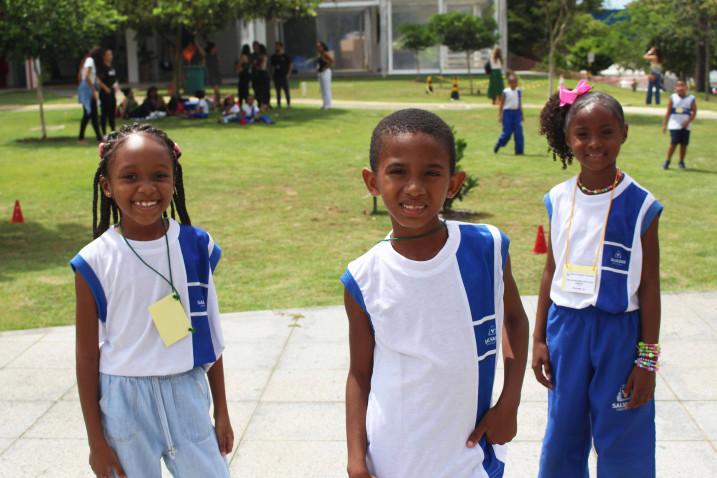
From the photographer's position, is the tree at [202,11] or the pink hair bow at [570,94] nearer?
the pink hair bow at [570,94]

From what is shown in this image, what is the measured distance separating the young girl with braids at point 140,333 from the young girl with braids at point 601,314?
Answer: 1.33m

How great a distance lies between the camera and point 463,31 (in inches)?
1361

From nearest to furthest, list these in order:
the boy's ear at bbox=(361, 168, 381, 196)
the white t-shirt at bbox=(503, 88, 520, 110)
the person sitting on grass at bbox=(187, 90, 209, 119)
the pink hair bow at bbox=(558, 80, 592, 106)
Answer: the boy's ear at bbox=(361, 168, 381, 196) < the pink hair bow at bbox=(558, 80, 592, 106) < the white t-shirt at bbox=(503, 88, 520, 110) < the person sitting on grass at bbox=(187, 90, 209, 119)

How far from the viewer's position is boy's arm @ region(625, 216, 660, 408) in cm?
328

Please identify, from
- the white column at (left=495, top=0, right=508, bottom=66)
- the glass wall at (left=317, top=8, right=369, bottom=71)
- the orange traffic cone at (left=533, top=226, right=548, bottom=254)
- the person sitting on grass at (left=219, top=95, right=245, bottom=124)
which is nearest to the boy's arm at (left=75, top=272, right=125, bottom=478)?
the orange traffic cone at (left=533, top=226, right=548, bottom=254)

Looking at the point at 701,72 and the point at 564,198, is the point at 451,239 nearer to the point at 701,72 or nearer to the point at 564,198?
the point at 564,198

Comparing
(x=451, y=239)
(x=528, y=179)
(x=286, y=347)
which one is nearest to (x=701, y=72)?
(x=528, y=179)

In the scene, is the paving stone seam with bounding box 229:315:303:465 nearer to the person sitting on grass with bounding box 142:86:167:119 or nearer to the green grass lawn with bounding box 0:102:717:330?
the green grass lawn with bounding box 0:102:717:330

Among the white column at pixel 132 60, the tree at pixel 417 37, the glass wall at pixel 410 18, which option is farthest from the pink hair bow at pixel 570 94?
the white column at pixel 132 60

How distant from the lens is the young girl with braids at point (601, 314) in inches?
130

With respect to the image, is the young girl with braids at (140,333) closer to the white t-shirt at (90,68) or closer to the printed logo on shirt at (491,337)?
the printed logo on shirt at (491,337)

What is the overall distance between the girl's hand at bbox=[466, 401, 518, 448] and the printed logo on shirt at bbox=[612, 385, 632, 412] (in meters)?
0.91

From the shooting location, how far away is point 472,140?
62.1 ft

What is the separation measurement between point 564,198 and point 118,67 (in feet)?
133
